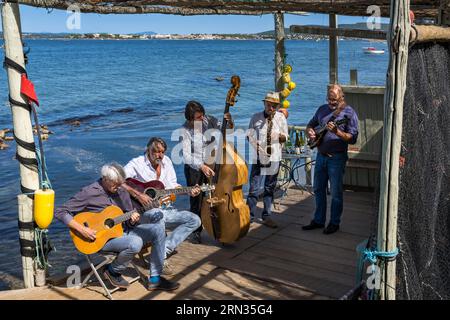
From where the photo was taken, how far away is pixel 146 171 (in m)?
5.82

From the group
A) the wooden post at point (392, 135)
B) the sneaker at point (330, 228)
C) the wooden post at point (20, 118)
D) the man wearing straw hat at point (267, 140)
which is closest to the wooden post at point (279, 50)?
the man wearing straw hat at point (267, 140)

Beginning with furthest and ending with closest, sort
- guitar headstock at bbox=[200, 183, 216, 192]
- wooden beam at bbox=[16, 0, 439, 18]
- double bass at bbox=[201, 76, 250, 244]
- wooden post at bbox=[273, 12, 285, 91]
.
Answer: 1. wooden post at bbox=[273, 12, 285, 91]
2. double bass at bbox=[201, 76, 250, 244]
3. guitar headstock at bbox=[200, 183, 216, 192]
4. wooden beam at bbox=[16, 0, 439, 18]

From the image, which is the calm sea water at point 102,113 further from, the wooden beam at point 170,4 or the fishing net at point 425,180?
the fishing net at point 425,180

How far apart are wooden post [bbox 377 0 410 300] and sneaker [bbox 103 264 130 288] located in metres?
2.66

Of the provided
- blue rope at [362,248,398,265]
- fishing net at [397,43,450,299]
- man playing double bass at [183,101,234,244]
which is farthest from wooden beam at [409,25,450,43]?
man playing double bass at [183,101,234,244]

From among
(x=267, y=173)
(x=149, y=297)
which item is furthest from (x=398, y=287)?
(x=267, y=173)

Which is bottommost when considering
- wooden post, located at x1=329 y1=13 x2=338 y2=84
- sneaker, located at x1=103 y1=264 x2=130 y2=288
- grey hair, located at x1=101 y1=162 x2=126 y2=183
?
sneaker, located at x1=103 y1=264 x2=130 y2=288

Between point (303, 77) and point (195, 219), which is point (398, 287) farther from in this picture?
point (303, 77)

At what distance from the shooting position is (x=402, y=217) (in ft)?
12.3

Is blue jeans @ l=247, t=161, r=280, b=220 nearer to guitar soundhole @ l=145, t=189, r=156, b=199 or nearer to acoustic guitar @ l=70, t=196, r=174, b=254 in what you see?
guitar soundhole @ l=145, t=189, r=156, b=199

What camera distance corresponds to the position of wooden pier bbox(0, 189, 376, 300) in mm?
5164

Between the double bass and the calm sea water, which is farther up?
the double bass

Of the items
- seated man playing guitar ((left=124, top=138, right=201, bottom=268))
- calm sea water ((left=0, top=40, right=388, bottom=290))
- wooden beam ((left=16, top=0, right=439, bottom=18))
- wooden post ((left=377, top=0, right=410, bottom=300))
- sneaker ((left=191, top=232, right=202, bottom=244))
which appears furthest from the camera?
calm sea water ((left=0, top=40, right=388, bottom=290))

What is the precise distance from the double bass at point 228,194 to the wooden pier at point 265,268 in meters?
0.25
